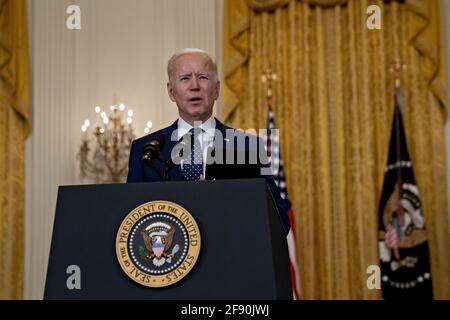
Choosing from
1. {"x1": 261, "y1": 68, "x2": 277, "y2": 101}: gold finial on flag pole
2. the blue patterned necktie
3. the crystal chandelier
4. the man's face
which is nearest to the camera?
the blue patterned necktie

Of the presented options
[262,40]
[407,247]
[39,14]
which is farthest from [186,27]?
[407,247]

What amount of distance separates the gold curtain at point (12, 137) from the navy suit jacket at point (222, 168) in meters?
4.65

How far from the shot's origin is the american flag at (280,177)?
6074 mm

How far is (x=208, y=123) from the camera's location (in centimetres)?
287

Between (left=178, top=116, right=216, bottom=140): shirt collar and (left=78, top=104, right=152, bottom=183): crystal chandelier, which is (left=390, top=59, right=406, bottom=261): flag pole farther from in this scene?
(left=178, top=116, right=216, bottom=140): shirt collar

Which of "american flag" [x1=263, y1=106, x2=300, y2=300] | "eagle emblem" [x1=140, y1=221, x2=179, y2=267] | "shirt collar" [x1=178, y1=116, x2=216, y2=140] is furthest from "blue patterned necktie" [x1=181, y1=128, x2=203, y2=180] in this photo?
"american flag" [x1=263, y1=106, x2=300, y2=300]

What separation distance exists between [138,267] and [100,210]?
214 mm

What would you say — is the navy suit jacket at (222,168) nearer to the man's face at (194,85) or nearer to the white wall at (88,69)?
the man's face at (194,85)

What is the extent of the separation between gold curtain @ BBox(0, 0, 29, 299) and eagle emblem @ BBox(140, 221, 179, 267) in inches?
221

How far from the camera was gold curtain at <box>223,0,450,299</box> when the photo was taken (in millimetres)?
6820

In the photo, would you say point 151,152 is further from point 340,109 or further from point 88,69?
point 88,69

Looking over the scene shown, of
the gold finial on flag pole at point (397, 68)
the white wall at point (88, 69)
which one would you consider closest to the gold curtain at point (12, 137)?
the white wall at point (88, 69)

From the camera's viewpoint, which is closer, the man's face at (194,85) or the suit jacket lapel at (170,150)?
the suit jacket lapel at (170,150)

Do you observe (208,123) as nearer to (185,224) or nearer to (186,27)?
(185,224)
